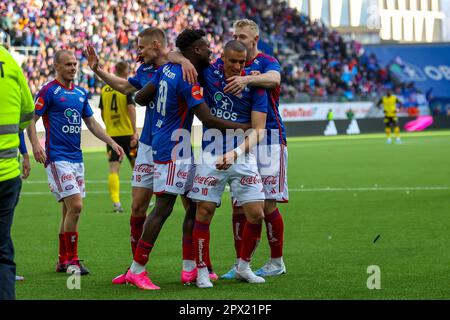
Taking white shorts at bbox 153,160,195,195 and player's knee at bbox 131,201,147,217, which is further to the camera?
player's knee at bbox 131,201,147,217

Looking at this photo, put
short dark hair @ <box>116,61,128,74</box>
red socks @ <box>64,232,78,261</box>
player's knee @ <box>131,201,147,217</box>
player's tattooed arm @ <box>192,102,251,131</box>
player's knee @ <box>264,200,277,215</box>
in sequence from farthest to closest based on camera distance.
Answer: short dark hair @ <box>116,61,128,74</box>, red socks @ <box>64,232,78,261</box>, player's knee @ <box>264,200,277,215</box>, player's knee @ <box>131,201,147,217</box>, player's tattooed arm @ <box>192,102,251,131</box>

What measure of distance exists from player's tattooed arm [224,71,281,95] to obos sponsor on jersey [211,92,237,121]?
0.13 m

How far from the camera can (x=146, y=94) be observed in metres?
8.59

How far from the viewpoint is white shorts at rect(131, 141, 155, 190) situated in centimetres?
895

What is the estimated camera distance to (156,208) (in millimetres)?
8586

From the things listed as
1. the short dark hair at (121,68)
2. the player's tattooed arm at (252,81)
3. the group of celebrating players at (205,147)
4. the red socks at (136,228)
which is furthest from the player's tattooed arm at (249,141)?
the short dark hair at (121,68)

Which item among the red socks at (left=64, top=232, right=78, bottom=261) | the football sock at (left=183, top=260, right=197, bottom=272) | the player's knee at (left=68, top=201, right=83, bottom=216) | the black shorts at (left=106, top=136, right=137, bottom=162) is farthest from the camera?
the black shorts at (left=106, top=136, right=137, bottom=162)

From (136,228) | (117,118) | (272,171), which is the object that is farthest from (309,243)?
(117,118)

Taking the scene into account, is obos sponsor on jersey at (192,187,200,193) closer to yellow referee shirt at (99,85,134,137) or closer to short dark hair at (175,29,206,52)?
short dark hair at (175,29,206,52)

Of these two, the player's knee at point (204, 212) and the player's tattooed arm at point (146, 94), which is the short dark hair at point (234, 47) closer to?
the player's tattooed arm at point (146, 94)

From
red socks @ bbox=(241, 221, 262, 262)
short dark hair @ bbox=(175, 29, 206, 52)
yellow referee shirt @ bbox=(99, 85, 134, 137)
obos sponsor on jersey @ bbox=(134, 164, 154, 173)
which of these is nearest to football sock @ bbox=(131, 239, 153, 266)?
obos sponsor on jersey @ bbox=(134, 164, 154, 173)

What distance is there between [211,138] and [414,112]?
50919mm

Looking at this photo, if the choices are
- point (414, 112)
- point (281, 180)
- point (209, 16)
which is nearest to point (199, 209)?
point (281, 180)

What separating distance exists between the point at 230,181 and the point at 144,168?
83cm
